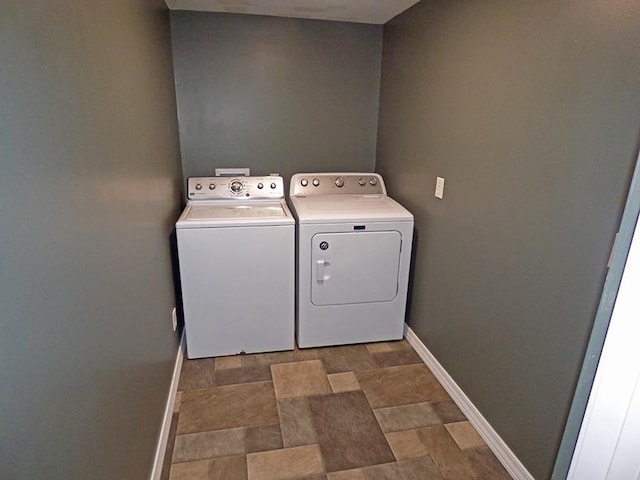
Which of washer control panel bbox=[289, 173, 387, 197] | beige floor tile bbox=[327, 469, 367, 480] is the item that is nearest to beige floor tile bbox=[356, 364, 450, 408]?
beige floor tile bbox=[327, 469, 367, 480]

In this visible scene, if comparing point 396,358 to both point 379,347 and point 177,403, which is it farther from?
point 177,403

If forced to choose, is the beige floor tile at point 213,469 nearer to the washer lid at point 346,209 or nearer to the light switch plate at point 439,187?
the washer lid at point 346,209

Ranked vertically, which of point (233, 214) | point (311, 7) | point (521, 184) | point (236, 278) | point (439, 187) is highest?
point (311, 7)

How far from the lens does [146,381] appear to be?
4.79 ft

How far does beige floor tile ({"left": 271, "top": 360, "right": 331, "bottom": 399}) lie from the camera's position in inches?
82.7

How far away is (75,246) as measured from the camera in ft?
2.89

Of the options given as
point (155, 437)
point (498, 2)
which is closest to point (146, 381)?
point (155, 437)

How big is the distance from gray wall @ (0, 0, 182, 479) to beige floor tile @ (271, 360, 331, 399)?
68cm

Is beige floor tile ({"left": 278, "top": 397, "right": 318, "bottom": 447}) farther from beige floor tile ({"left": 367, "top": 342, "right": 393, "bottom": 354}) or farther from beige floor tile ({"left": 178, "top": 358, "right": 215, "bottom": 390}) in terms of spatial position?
beige floor tile ({"left": 367, "top": 342, "right": 393, "bottom": 354})

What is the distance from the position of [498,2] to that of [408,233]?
1.24 meters

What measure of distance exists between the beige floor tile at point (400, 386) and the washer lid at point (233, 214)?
1036 millimetres

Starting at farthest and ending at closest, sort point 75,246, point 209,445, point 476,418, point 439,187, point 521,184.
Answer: point 439,187, point 476,418, point 209,445, point 521,184, point 75,246

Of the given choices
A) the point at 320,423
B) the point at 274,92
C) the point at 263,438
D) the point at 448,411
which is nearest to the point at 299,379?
the point at 320,423

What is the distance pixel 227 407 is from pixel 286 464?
476 millimetres
